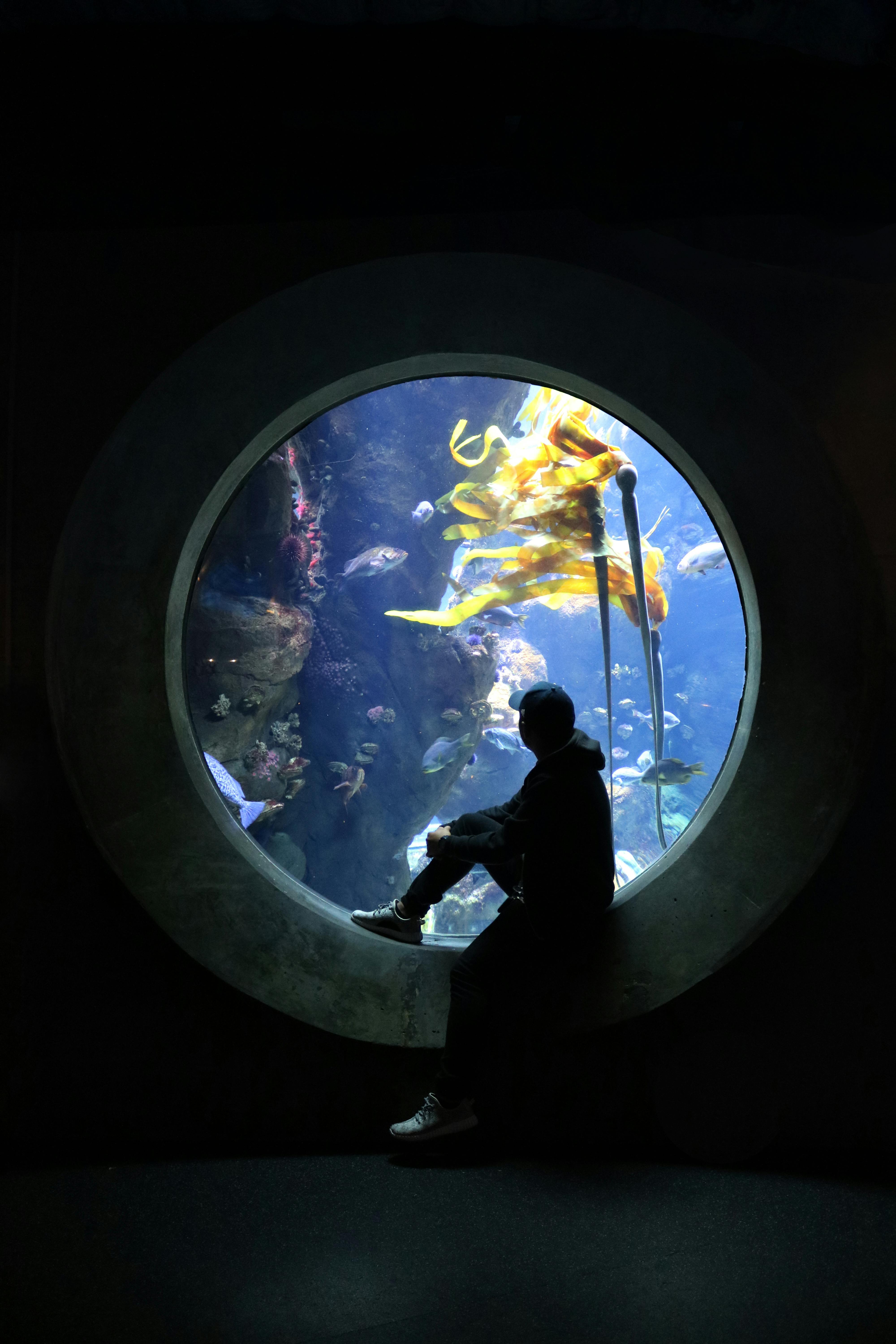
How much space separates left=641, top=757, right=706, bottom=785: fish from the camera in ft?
28.9

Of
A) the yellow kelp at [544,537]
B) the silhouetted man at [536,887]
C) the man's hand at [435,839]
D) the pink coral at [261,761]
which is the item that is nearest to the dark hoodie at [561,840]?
the silhouetted man at [536,887]

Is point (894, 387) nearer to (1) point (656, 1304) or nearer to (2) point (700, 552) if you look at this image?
(1) point (656, 1304)

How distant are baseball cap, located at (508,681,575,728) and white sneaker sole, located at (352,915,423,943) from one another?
833mm

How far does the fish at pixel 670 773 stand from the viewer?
346 inches

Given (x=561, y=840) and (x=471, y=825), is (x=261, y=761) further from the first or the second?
(x=561, y=840)

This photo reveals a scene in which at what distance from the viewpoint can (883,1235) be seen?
167 cm

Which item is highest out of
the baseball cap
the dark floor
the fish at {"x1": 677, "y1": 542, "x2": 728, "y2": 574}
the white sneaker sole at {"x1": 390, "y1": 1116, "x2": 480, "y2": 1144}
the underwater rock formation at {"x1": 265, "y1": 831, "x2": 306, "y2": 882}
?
the fish at {"x1": 677, "y1": 542, "x2": 728, "y2": 574}

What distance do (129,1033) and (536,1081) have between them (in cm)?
120

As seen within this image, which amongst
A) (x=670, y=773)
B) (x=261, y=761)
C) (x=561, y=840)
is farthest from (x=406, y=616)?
(x=561, y=840)

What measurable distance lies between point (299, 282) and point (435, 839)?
1703 mm

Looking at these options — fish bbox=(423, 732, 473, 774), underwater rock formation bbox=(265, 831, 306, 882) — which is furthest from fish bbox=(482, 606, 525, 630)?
underwater rock formation bbox=(265, 831, 306, 882)

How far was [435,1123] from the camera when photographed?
1920 mm

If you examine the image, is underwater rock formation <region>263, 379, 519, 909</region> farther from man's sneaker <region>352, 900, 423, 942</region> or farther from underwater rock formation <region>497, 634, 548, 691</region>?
man's sneaker <region>352, 900, 423, 942</region>

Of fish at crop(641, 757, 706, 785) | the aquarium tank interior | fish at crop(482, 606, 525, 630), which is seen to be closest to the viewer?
the aquarium tank interior
